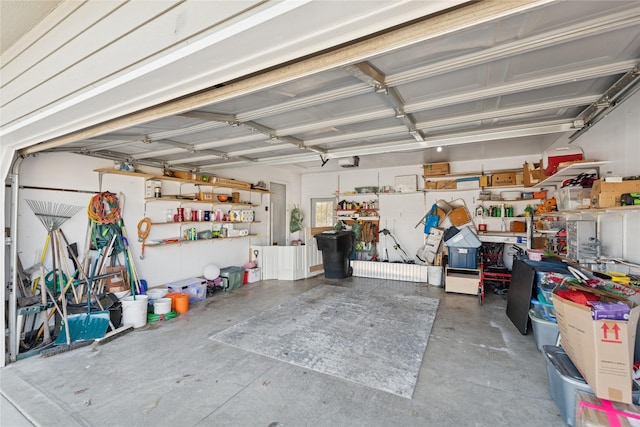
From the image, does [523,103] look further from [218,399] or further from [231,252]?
[231,252]

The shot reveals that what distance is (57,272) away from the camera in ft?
11.0

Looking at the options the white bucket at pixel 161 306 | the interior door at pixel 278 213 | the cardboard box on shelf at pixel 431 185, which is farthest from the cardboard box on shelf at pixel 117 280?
the cardboard box on shelf at pixel 431 185

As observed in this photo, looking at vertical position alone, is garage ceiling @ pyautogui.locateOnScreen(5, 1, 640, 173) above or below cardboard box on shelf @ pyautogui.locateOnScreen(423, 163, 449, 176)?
below

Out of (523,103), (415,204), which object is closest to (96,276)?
(523,103)

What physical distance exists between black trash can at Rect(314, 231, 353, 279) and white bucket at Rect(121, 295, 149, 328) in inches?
149

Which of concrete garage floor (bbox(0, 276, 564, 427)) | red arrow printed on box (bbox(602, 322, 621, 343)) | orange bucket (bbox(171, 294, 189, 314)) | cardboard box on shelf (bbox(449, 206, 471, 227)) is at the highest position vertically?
cardboard box on shelf (bbox(449, 206, 471, 227))

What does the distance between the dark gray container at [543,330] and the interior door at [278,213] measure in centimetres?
553

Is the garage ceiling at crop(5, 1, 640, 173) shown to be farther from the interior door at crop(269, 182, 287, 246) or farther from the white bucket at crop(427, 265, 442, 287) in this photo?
the interior door at crop(269, 182, 287, 246)

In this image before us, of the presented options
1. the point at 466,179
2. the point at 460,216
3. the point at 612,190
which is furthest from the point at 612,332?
the point at 466,179

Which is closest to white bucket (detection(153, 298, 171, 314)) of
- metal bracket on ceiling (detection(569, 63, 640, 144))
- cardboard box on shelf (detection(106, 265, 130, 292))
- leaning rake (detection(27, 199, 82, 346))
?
cardboard box on shelf (detection(106, 265, 130, 292))

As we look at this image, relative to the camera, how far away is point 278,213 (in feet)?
24.3

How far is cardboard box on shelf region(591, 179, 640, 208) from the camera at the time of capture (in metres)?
2.04

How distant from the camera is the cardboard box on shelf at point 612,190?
2.04 m

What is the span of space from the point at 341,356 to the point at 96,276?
319 centimetres
